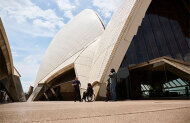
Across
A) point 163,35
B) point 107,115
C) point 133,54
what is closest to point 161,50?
point 163,35

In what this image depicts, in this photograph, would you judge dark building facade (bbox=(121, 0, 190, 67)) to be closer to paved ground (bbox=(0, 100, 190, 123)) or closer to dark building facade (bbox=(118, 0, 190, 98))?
dark building facade (bbox=(118, 0, 190, 98))

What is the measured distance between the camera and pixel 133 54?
10828mm

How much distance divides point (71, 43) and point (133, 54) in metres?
9.28

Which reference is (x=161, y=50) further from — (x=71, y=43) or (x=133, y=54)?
(x=71, y=43)

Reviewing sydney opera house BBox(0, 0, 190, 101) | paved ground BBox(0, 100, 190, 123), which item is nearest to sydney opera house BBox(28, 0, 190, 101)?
sydney opera house BBox(0, 0, 190, 101)

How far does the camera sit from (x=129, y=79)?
10047mm

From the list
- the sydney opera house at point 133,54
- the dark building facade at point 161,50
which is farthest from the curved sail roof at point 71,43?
the dark building facade at point 161,50

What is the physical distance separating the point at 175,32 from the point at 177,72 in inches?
213

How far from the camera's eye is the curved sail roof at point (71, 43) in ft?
54.8


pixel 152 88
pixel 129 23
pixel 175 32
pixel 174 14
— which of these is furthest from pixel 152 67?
pixel 174 14

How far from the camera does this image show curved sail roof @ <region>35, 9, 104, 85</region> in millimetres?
16703

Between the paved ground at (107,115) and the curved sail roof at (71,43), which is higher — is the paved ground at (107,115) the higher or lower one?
the lower one

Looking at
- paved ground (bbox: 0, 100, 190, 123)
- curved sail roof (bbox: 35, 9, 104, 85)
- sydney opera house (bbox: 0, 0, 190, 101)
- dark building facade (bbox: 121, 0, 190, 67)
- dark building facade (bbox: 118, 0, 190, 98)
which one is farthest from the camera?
curved sail roof (bbox: 35, 9, 104, 85)

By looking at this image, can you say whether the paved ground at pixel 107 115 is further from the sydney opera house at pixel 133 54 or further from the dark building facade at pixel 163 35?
the dark building facade at pixel 163 35
